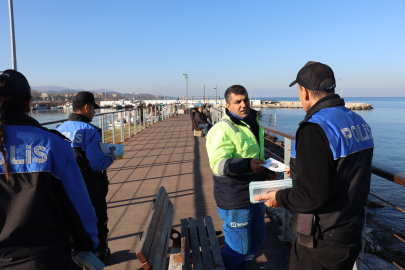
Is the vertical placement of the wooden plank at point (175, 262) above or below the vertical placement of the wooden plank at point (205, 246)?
below

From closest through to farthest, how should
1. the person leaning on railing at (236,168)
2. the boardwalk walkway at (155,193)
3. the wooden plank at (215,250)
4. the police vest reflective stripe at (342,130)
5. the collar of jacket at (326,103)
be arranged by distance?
the police vest reflective stripe at (342,130), the collar of jacket at (326,103), the person leaning on railing at (236,168), the wooden plank at (215,250), the boardwalk walkway at (155,193)

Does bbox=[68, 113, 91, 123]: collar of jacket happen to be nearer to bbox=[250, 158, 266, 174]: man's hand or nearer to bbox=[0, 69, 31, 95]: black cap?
bbox=[0, 69, 31, 95]: black cap

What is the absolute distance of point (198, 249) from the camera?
271 centimetres

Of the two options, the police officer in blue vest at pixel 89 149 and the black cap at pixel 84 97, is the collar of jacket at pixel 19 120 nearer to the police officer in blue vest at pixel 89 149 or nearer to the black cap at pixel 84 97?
the police officer in blue vest at pixel 89 149

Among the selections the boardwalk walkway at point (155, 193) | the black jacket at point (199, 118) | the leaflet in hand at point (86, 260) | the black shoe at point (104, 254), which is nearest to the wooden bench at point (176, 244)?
the leaflet in hand at point (86, 260)

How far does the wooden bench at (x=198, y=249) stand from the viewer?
8.05ft

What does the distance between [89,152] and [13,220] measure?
1336 millimetres

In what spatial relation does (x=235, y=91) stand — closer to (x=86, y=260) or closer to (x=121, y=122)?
(x=86, y=260)

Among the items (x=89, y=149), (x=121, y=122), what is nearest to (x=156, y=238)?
(x=89, y=149)

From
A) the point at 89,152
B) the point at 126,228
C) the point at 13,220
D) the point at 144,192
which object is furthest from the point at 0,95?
the point at 144,192

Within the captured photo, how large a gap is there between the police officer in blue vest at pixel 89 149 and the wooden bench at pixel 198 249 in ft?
2.85

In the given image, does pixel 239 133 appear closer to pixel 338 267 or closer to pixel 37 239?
pixel 338 267

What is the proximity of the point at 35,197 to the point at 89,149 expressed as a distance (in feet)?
4.34

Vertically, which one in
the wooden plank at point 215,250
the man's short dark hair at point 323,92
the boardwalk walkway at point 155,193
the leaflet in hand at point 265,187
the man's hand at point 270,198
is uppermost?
the man's short dark hair at point 323,92
